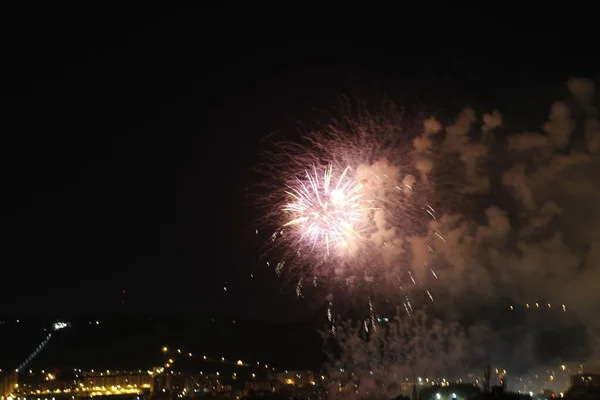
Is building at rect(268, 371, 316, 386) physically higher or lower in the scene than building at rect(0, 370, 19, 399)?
higher

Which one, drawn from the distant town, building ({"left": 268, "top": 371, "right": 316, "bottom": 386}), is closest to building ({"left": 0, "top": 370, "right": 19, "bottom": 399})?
the distant town

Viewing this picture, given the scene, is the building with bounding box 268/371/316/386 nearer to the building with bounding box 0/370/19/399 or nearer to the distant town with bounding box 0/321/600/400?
the distant town with bounding box 0/321/600/400

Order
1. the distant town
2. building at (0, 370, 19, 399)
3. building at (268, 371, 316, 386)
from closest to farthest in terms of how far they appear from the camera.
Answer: the distant town
building at (0, 370, 19, 399)
building at (268, 371, 316, 386)

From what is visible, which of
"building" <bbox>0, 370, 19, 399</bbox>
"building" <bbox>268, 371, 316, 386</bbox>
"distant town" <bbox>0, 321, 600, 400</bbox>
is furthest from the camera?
"building" <bbox>268, 371, 316, 386</bbox>

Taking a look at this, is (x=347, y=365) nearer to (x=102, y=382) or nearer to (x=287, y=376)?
(x=287, y=376)

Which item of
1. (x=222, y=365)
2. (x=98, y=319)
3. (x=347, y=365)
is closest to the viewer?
(x=347, y=365)

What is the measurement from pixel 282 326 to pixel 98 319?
22.5 meters

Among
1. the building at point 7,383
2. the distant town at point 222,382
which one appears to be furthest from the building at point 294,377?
the building at point 7,383

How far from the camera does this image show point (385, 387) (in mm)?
32281

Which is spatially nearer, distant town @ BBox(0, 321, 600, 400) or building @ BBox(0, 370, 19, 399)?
distant town @ BBox(0, 321, 600, 400)

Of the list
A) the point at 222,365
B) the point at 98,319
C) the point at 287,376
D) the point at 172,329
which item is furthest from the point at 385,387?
the point at 98,319

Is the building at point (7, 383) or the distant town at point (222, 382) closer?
the distant town at point (222, 382)

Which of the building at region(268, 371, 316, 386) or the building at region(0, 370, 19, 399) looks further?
the building at region(268, 371, 316, 386)

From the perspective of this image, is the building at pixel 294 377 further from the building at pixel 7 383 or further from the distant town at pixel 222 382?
the building at pixel 7 383
